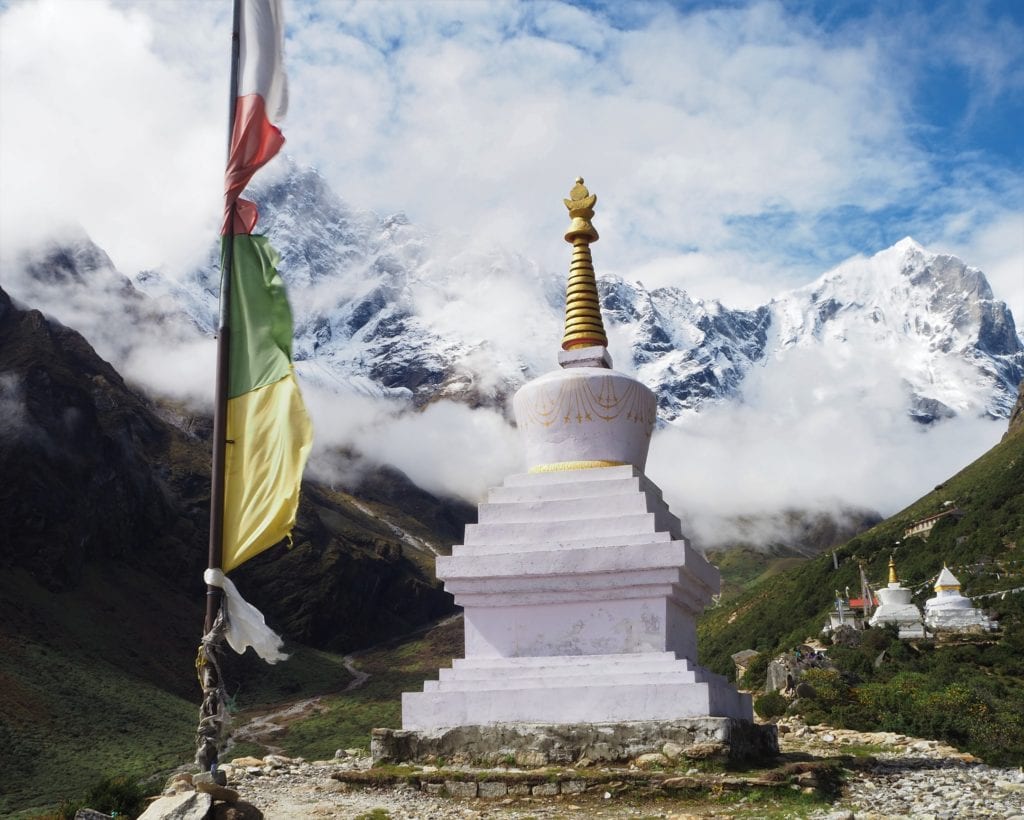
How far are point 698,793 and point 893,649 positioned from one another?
3476 cm

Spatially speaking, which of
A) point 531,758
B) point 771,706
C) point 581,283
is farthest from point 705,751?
point 771,706

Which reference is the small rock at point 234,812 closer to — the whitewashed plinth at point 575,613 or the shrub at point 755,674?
the whitewashed plinth at point 575,613

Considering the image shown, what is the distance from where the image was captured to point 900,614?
2072 inches

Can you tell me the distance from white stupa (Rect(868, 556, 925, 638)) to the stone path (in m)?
36.5

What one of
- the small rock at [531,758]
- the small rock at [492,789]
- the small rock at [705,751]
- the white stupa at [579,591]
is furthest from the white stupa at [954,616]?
the small rock at [492,789]

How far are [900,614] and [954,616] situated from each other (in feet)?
8.23

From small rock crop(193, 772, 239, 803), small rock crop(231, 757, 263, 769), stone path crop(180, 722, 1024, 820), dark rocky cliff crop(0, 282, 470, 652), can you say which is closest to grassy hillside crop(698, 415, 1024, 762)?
stone path crop(180, 722, 1024, 820)

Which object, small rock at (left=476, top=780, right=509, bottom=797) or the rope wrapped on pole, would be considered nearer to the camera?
the rope wrapped on pole

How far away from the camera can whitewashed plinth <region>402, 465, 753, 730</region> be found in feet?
51.1

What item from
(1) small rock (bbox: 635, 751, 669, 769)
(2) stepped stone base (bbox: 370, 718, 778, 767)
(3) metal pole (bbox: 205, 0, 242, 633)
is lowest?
(1) small rock (bbox: 635, 751, 669, 769)

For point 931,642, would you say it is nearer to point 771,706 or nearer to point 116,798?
point 771,706

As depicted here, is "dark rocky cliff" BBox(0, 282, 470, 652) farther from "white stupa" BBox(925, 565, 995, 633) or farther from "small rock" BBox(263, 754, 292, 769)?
"small rock" BBox(263, 754, 292, 769)

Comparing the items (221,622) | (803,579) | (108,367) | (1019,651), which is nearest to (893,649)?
(1019,651)

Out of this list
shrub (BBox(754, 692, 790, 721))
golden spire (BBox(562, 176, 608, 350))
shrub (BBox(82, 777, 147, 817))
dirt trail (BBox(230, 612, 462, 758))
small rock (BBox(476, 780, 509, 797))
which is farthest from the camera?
dirt trail (BBox(230, 612, 462, 758))
